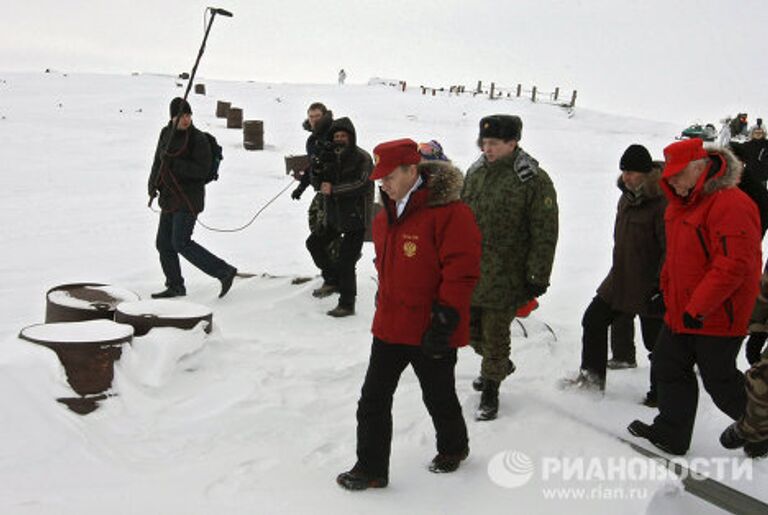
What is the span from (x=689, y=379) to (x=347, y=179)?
3307 millimetres

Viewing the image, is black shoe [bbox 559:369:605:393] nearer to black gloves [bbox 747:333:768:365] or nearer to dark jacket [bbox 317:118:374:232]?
black gloves [bbox 747:333:768:365]

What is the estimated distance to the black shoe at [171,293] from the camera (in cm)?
638

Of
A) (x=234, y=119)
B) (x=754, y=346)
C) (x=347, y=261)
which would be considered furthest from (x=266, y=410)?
(x=234, y=119)

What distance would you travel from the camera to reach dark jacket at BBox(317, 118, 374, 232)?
5.93 m

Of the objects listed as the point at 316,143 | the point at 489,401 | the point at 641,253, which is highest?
the point at 316,143

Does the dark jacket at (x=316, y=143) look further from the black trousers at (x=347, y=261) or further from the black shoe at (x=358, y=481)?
the black shoe at (x=358, y=481)

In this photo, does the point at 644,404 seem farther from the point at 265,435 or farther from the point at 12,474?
the point at 12,474

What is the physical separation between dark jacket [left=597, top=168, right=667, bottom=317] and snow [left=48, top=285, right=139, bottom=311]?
3.47 metres

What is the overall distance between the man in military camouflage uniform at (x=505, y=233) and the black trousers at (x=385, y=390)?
31.7 inches

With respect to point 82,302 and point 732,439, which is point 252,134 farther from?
point 732,439

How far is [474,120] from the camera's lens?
2902 cm

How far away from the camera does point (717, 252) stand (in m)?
3.30

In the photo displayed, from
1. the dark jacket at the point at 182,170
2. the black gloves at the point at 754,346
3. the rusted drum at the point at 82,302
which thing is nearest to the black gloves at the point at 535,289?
the black gloves at the point at 754,346

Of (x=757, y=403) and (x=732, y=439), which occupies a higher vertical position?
(x=757, y=403)
